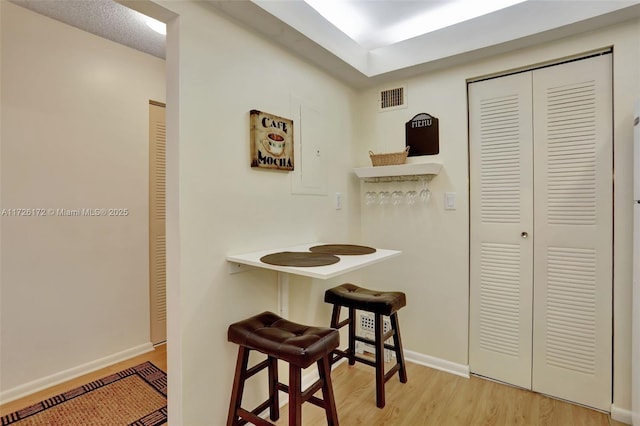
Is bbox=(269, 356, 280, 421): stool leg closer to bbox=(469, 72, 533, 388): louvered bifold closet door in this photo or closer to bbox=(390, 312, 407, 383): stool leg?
bbox=(390, 312, 407, 383): stool leg

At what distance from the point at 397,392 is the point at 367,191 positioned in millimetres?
1488

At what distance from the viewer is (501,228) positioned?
6.98 ft

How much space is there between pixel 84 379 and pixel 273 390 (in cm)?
154

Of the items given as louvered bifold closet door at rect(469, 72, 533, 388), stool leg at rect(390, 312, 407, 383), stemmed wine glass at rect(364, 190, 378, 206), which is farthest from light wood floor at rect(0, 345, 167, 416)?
louvered bifold closet door at rect(469, 72, 533, 388)

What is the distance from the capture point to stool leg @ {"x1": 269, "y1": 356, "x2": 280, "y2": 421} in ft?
5.48

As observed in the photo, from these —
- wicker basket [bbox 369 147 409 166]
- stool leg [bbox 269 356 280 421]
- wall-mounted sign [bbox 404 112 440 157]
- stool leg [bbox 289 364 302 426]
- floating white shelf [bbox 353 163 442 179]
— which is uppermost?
wall-mounted sign [bbox 404 112 440 157]

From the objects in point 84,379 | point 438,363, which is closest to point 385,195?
point 438,363

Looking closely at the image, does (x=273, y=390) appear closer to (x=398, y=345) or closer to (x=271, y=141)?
(x=398, y=345)

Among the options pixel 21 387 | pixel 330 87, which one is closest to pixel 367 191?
pixel 330 87

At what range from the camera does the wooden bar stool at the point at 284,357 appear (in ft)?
4.39

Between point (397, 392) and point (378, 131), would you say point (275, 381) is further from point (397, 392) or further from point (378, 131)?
point (378, 131)

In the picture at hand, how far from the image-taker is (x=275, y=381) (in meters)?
1.67

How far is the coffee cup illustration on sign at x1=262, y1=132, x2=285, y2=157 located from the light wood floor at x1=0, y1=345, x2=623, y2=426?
1.52m

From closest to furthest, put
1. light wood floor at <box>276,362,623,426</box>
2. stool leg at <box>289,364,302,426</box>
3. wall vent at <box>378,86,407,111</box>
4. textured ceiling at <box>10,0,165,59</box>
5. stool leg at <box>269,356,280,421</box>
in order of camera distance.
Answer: stool leg at <box>289,364,302,426</box> → stool leg at <box>269,356,280,421</box> → light wood floor at <box>276,362,623,426</box> → textured ceiling at <box>10,0,165,59</box> → wall vent at <box>378,86,407,111</box>
